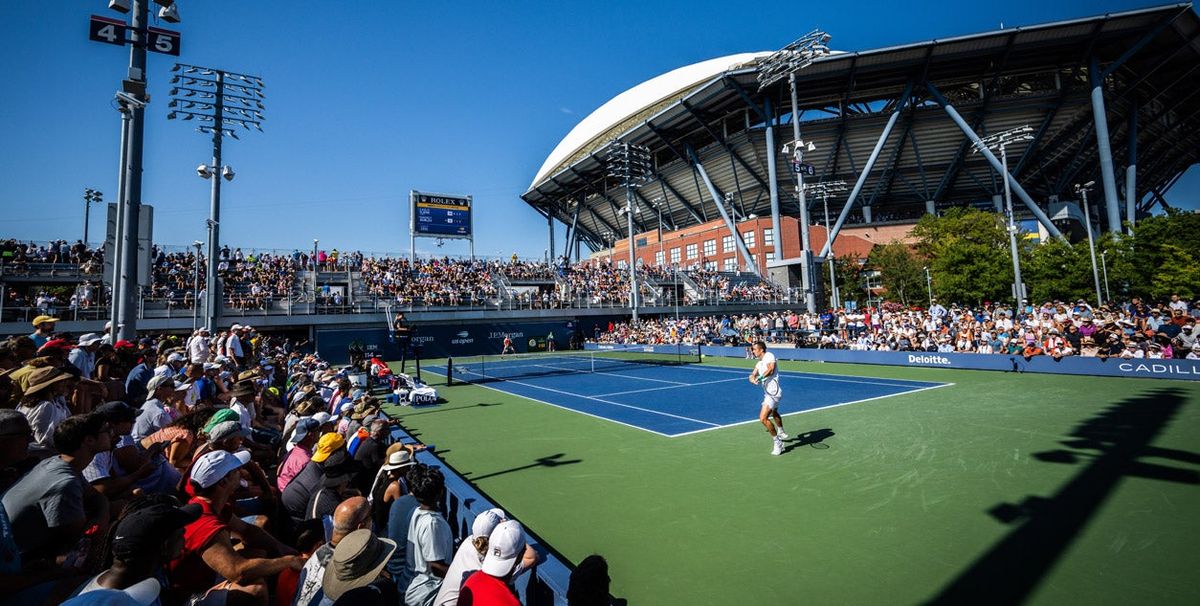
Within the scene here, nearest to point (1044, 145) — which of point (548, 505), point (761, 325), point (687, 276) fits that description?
point (687, 276)

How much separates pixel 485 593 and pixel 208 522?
178 cm

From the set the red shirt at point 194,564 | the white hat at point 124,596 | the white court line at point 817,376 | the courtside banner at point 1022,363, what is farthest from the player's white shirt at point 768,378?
the courtside banner at point 1022,363

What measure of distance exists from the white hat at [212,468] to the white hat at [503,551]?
1.79 meters

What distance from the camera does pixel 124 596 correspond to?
1865 mm

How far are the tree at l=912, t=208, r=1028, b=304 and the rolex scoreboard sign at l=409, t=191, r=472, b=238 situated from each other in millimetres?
43740

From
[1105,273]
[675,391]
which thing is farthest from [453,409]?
[1105,273]

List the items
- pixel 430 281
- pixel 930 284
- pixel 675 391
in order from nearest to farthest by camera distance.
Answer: pixel 675 391
pixel 430 281
pixel 930 284

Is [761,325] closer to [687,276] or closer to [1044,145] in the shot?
[687,276]

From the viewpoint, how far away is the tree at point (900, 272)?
55062mm

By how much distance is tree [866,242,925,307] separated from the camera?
5506 centimetres

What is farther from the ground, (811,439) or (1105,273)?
(1105,273)

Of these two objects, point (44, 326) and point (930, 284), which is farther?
point (930, 284)

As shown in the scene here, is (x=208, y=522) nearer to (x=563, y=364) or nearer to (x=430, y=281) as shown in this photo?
(x=563, y=364)

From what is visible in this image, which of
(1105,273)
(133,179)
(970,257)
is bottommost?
(133,179)
